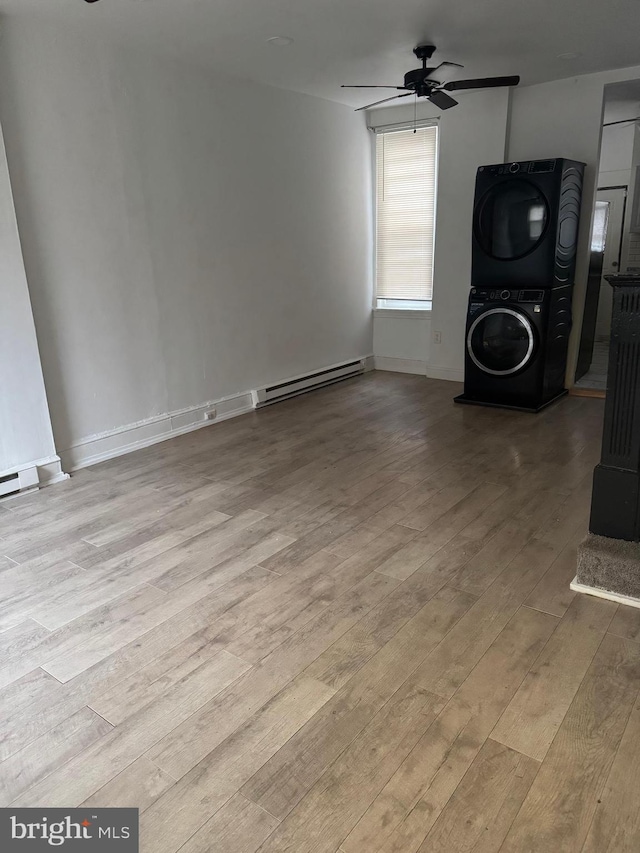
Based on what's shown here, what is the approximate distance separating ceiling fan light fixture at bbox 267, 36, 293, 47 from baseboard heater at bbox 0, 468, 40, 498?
107 inches

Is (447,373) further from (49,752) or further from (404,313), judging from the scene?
(49,752)

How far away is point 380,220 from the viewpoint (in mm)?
5691

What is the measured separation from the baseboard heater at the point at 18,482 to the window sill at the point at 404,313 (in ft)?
11.9

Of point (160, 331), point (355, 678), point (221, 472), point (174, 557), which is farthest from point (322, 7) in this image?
point (355, 678)

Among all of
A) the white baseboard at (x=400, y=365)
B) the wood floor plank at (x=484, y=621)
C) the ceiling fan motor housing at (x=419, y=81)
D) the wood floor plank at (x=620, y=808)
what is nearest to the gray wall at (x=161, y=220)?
the white baseboard at (x=400, y=365)

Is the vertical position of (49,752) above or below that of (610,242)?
below

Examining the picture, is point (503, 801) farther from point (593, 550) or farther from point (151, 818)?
point (593, 550)

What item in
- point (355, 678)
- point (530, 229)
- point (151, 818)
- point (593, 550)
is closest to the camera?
point (151, 818)

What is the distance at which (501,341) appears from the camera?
443cm

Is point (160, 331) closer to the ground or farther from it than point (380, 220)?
closer to the ground

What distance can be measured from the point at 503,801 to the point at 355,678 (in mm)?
525

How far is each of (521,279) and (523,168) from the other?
2.46ft

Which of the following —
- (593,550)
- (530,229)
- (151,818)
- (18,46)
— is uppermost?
(18,46)

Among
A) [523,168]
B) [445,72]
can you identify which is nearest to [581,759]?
[523,168]
